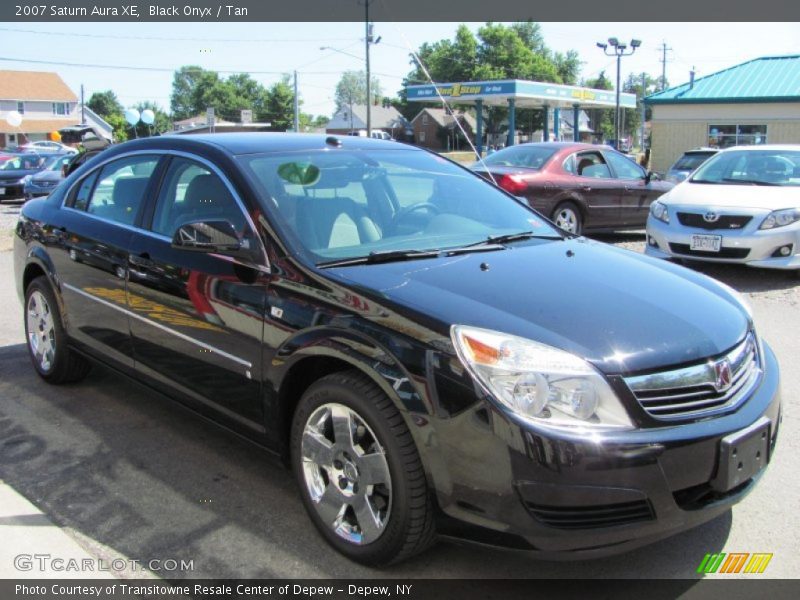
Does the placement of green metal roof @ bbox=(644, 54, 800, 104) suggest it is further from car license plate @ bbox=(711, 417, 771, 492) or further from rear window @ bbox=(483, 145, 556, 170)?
car license plate @ bbox=(711, 417, 771, 492)

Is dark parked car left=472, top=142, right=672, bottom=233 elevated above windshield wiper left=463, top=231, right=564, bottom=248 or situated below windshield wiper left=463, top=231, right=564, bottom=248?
above

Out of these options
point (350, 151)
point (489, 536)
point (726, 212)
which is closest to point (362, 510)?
point (489, 536)

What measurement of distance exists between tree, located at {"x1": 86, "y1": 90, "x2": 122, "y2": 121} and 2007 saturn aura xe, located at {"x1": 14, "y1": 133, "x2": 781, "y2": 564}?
128 meters

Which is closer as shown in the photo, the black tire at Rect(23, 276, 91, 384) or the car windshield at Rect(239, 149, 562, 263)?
the car windshield at Rect(239, 149, 562, 263)

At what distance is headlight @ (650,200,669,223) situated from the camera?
28.0 feet

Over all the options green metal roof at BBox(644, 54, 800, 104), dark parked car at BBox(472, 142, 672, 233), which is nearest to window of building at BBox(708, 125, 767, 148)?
green metal roof at BBox(644, 54, 800, 104)

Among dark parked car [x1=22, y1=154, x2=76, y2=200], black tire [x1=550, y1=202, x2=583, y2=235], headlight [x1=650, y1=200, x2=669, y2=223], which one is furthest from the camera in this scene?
dark parked car [x1=22, y1=154, x2=76, y2=200]

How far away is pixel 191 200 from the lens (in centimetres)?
379

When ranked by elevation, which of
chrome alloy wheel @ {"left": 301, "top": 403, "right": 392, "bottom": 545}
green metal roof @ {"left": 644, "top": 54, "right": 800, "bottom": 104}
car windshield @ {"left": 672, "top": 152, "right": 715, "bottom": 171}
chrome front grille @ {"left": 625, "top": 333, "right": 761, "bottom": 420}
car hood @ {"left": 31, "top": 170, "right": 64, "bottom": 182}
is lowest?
chrome alloy wheel @ {"left": 301, "top": 403, "right": 392, "bottom": 545}

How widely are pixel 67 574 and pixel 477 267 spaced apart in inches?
79.1

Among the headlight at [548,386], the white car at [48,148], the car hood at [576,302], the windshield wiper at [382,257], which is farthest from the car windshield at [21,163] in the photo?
the headlight at [548,386]

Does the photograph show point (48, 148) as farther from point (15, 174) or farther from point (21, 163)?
point (15, 174)

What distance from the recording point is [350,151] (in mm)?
3992

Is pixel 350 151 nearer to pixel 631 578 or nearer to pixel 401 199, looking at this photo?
pixel 401 199
